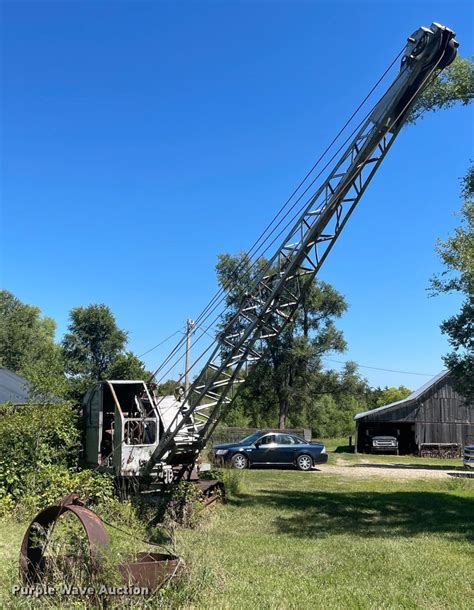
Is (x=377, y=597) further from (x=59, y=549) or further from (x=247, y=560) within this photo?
(x=59, y=549)

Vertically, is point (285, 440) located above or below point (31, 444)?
below

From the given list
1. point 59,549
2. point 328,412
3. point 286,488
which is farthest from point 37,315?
point 59,549

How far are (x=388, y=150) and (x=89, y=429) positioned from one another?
893 cm

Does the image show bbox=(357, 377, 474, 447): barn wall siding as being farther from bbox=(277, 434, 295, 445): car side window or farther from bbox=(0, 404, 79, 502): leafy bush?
bbox=(0, 404, 79, 502): leafy bush

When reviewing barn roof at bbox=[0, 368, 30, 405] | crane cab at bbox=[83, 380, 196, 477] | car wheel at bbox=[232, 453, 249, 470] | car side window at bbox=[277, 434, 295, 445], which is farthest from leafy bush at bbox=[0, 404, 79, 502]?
car side window at bbox=[277, 434, 295, 445]

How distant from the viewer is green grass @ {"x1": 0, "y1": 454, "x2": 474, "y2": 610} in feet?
20.1

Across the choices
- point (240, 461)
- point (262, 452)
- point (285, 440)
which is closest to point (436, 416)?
point (285, 440)

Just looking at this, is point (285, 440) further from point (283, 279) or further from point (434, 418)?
point (434, 418)

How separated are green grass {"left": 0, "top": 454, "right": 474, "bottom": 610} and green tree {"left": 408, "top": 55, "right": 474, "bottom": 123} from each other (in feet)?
28.9

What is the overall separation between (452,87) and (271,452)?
1536 centimetres

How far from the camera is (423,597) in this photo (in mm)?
6461

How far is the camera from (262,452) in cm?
2362

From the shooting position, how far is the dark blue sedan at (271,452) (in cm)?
2325

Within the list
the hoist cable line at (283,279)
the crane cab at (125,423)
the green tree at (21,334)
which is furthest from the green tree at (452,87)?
the green tree at (21,334)
